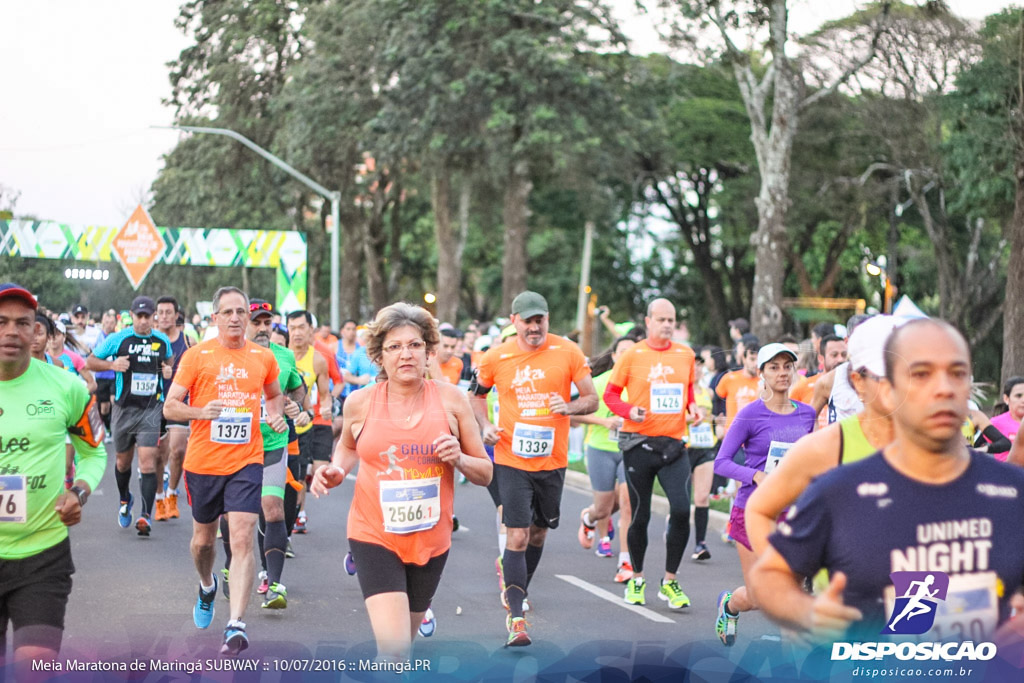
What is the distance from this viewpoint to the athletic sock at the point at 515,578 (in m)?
7.36

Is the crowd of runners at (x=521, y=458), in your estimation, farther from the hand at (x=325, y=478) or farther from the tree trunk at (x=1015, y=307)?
the tree trunk at (x=1015, y=307)

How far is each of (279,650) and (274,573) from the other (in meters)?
1.36

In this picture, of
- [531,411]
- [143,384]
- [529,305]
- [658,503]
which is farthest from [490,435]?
[658,503]

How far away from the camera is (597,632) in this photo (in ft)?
25.7

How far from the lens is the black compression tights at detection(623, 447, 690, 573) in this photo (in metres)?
8.73

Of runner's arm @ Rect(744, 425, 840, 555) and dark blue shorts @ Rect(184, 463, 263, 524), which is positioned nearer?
runner's arm @ Rect(744, 425, 840, 555)

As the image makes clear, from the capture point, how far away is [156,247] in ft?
71.6

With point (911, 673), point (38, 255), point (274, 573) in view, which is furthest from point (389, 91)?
point (911, 673)

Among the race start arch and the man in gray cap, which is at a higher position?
the race start arch


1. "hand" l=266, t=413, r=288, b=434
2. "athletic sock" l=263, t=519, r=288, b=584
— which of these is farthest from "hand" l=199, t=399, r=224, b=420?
"athletic sock" l=263, t=519, r=288, b=584

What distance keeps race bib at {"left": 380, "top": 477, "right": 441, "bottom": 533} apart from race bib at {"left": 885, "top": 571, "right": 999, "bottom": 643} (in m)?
2.55

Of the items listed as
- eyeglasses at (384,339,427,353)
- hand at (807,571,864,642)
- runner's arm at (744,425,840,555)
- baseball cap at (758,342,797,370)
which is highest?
eyeglasses at (384,339,427,353)

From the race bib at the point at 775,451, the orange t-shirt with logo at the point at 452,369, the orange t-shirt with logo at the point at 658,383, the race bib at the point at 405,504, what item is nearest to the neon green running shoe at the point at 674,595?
the orange t-shirt with logo at the point at 658,383

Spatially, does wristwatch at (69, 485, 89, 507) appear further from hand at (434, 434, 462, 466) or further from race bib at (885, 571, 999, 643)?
race bib at (885, 571, 999, 643)
